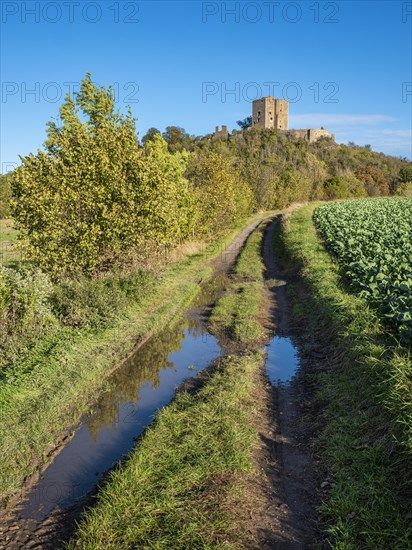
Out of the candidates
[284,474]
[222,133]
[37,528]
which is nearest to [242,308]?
[284,474]

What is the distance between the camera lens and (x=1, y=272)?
35.3ft

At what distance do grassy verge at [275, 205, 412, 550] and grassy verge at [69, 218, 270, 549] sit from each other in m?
1.22

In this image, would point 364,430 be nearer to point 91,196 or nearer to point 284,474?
point 284,474

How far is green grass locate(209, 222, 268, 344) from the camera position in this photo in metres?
12.2

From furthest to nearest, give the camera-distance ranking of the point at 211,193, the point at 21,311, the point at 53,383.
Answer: the point at 211,193, the point at 21,311, the point at 53,383

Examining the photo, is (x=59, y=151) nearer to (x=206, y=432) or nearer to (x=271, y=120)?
(x=206, y=432)

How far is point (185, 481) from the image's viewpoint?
5.81 m

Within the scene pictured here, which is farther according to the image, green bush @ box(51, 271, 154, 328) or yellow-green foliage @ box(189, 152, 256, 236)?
yellow-green foliage @ box(189, 152, 256, 236)

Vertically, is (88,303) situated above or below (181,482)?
above

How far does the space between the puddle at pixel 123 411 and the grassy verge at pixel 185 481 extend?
0.55m

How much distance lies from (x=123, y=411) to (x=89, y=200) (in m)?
8.20

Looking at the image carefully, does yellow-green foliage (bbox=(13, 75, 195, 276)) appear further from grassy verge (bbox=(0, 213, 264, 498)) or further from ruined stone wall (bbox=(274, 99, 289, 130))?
ruined stone wall (bbox=(274, 99, 289, 130))

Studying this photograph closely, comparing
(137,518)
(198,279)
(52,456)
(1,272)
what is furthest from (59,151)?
(137,518)

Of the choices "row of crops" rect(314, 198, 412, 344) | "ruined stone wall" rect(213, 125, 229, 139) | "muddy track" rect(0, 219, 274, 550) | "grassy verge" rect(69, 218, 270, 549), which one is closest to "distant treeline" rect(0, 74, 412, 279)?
"row of crops" rect(314, 198, 412, 344)
